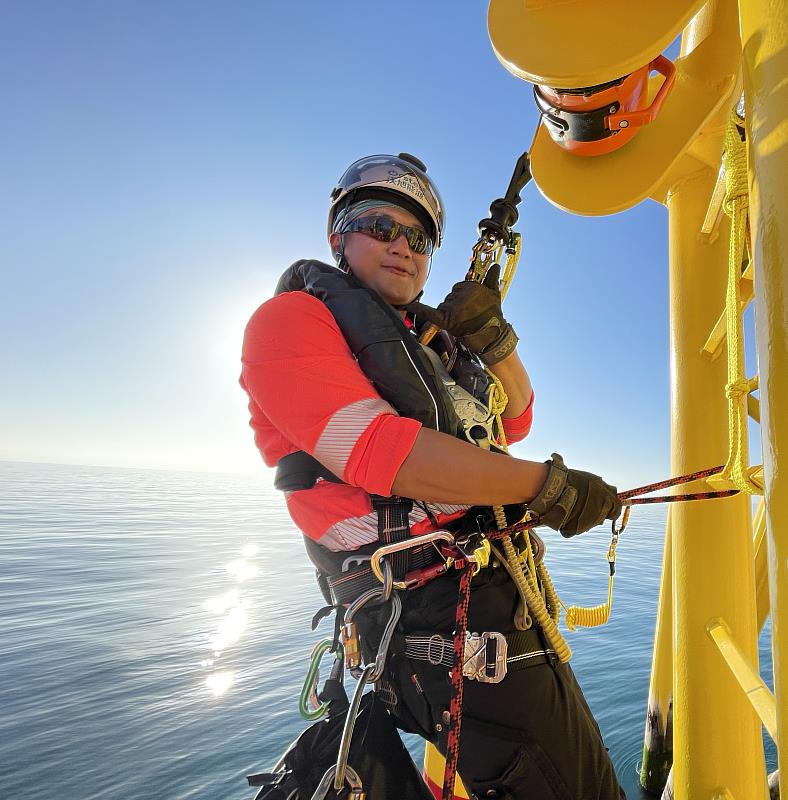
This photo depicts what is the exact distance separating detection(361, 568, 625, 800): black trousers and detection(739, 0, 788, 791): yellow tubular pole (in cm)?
103

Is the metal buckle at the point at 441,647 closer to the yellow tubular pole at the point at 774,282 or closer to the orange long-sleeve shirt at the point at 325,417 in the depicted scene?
the orange long-sleeve shirt at the point at 325,417

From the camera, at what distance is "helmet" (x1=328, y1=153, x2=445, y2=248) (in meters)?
2.64

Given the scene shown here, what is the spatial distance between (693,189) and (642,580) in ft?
42.8

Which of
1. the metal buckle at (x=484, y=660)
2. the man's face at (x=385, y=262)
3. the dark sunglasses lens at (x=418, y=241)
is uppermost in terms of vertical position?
the dark sunglasses lens at (x=418, y=241)

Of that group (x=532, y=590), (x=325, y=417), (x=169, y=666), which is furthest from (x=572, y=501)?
(x=169, y=666)

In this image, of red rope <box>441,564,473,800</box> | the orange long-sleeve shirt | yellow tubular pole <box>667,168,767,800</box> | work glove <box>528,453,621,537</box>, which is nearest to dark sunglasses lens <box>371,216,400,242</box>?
the orange long-sleeve shirt

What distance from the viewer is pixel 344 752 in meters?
1.48

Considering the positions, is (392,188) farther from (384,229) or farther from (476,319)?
(476,319)

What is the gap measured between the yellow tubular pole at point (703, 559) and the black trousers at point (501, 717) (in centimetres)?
83

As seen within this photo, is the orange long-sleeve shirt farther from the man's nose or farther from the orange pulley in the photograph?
the orange pulley

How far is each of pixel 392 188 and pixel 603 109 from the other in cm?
103

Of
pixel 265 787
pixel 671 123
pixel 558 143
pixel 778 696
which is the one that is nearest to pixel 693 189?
pixel 671 123

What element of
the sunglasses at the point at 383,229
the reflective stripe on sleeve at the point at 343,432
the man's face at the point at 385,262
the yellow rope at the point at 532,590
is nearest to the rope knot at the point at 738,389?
the yellow rope at the point at 532,590

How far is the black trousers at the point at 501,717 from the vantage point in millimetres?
1695
